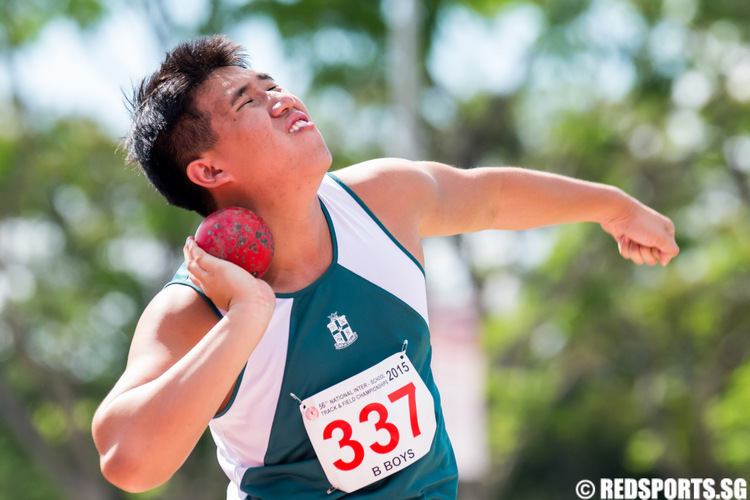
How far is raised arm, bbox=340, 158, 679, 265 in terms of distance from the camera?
3.03 metres

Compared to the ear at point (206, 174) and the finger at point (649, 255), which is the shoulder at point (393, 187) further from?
the finger at point (649, 255)

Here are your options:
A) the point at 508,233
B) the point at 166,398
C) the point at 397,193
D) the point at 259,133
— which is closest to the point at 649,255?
the point at 397,193

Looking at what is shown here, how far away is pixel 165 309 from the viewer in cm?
249

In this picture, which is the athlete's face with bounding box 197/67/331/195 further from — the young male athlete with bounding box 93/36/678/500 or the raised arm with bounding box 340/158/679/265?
the raised arm with bounding box 340/158/679/265

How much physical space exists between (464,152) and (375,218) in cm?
1605

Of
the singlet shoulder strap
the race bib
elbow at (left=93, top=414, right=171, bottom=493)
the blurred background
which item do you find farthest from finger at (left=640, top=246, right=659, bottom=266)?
the blurred background

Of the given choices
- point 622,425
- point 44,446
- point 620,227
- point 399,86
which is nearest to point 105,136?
point 44,446

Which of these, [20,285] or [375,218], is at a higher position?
[375,218]

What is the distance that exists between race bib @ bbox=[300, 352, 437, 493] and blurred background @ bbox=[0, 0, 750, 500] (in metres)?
11.0

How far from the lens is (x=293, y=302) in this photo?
8.73 feet

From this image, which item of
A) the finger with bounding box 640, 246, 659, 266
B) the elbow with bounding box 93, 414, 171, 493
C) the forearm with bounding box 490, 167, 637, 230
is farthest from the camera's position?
the finger with bounding box 640, 246, 659, 266

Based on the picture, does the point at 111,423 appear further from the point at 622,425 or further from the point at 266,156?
the point at 622,425

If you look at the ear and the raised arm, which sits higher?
the ear

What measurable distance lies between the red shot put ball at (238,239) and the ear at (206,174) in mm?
146
